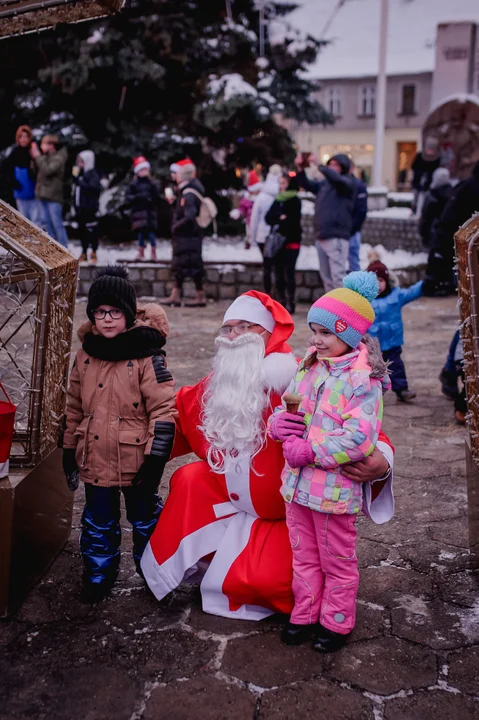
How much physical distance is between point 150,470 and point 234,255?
10.2 m

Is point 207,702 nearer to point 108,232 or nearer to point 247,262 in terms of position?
point 247,262

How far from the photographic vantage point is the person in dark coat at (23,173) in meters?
10.9

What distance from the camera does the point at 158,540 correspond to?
10.6ft

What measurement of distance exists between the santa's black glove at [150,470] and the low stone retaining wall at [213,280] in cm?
799

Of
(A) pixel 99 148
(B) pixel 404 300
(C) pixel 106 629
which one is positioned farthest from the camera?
(A) pixel 99 148

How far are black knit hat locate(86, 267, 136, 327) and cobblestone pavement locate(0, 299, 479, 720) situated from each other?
1206 millimetres

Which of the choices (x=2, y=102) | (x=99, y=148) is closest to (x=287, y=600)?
(x=99, y=148)

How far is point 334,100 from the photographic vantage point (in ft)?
152

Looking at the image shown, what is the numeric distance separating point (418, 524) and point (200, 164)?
10.9m

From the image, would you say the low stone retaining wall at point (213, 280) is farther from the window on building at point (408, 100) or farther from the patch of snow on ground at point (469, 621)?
the window on building at point (408, 100)

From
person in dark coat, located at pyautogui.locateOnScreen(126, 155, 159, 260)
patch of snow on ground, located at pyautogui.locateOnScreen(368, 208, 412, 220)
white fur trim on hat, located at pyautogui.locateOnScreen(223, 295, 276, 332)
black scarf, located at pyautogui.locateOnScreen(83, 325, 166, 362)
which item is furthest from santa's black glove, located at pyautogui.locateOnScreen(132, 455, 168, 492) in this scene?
patch of snow on ground, located at pyautogui.locateOnScreen(368, 208, 412, 220)

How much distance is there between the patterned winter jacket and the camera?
9.04ft

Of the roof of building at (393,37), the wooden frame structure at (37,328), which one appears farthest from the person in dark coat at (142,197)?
the roof of building at (393,37)

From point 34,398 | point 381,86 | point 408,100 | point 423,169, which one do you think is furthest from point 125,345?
point 408,100
